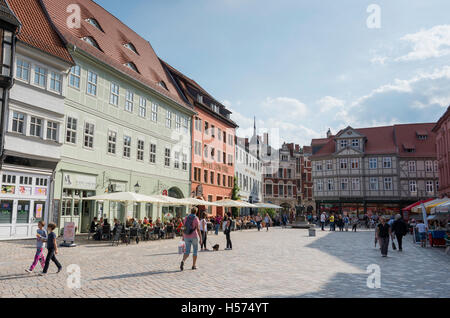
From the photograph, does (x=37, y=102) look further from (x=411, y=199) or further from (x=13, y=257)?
(x=411, y=199)

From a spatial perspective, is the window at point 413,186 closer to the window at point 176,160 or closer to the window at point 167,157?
the window at point 176,160

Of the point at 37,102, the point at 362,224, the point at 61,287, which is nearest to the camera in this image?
the point at 61,287

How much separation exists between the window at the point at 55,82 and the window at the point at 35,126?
2.06m

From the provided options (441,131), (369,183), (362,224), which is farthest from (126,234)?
(369,183)

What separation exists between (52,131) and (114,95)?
650 cm

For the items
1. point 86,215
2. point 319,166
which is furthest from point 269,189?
point 86,215

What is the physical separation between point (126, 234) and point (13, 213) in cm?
576

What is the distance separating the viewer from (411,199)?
175 feet

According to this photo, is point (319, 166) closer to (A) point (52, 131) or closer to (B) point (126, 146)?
(B) point (126, 146)

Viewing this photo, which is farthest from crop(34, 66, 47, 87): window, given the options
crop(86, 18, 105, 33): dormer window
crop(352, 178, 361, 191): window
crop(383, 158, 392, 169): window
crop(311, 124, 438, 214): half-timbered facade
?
crop(383, 158, 392, 169): window

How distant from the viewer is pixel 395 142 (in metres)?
56.8

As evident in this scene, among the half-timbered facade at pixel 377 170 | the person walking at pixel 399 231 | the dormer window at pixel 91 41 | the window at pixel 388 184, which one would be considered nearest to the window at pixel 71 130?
the dormer window at pixel 91 41

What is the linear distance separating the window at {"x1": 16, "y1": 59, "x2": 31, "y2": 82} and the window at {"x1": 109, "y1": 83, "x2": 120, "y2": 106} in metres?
6.69

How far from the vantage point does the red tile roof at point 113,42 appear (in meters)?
24.0
